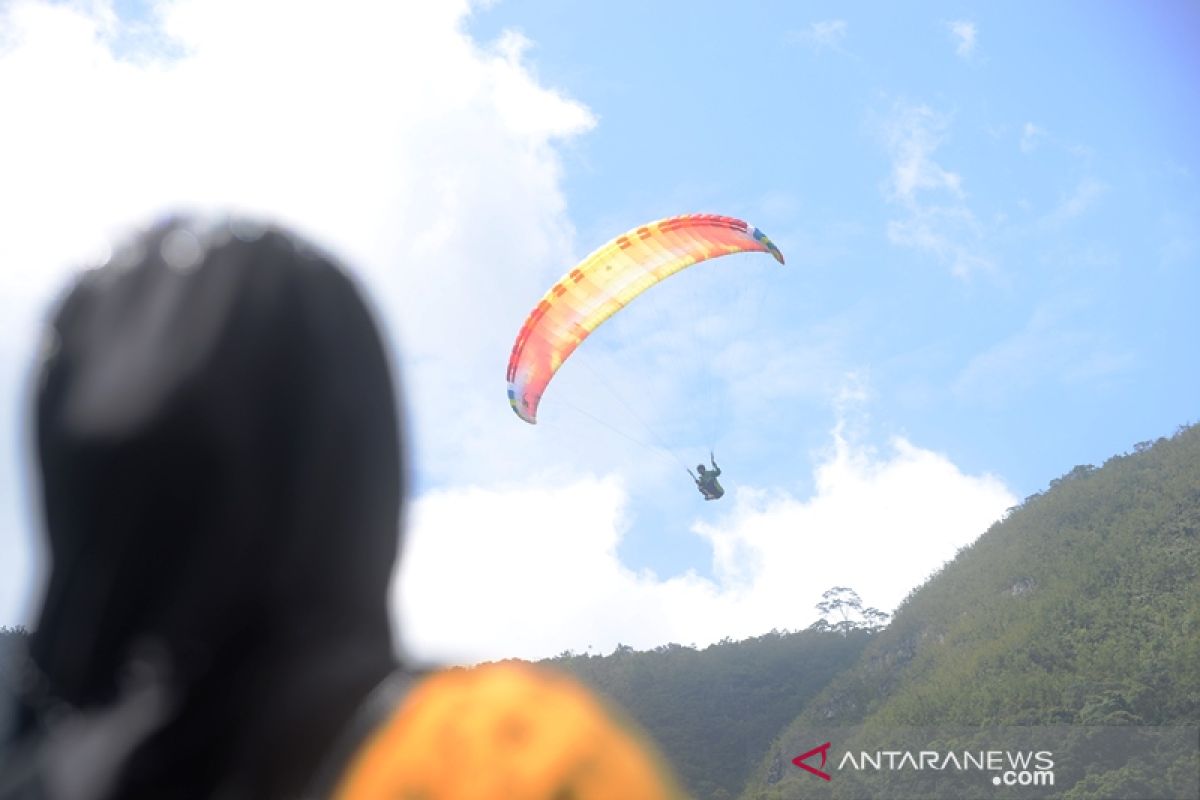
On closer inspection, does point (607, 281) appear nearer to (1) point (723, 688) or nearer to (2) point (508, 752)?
(2) point (508, 752)

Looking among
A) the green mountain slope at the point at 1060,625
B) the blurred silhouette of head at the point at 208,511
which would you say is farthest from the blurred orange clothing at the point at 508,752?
the green mountain slope at the point at 1060,625

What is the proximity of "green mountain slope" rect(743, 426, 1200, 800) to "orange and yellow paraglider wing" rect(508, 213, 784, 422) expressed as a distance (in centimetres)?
2449

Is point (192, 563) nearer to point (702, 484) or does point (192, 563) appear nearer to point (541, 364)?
point (541, 364)

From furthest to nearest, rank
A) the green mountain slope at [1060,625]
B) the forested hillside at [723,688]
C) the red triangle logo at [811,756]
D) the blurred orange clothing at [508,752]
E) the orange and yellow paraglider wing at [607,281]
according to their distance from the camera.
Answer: the forested hillside at [723,688], the red triangle logo at [811,756], the green mountain slope at [1060,625], the orange and yellow paraglider wing at [607,281], the blurred orange clothing at [508,752]

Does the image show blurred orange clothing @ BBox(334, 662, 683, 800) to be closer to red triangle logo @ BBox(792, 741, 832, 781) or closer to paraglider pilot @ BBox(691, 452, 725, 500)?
paraglider pilot @ BBox(691, 452, 725, 500)

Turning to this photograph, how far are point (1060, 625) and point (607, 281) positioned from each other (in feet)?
126

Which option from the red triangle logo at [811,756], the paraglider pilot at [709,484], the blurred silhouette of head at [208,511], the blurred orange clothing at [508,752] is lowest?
the blurred orange clothing at [508,752]

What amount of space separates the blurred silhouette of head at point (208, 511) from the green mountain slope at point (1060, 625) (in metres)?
39.8

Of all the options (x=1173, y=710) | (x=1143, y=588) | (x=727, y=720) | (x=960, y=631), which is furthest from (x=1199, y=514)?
(x=727, y=720)

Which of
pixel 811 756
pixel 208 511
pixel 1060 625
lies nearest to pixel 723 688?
pixel 811 756

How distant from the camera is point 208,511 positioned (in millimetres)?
801

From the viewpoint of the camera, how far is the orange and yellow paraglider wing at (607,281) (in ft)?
64.8

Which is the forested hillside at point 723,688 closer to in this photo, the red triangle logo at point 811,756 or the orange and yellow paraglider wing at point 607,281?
the red triangle logo at point 811,756

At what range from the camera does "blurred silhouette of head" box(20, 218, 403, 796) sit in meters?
0.77
